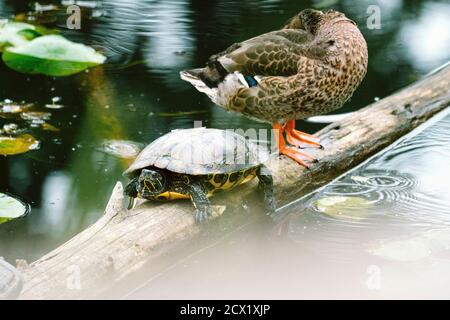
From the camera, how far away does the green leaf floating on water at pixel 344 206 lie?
3.84m

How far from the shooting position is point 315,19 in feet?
13.8

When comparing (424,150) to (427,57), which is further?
(427,57)

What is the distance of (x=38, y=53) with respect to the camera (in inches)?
221

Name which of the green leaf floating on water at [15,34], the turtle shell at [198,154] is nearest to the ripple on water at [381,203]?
the turtle shell at [198,154]

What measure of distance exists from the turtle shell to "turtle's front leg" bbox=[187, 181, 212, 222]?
0.24 feet

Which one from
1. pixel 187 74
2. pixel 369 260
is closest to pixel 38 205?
pixel 187 74

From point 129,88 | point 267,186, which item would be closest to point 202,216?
point 267,186

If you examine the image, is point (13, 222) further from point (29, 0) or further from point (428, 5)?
point (428, 5)

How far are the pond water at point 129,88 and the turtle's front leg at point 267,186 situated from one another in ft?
0.91

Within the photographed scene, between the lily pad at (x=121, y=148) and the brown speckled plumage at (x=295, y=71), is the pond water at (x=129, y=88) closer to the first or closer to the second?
the lily pad at (x=121, y=148)

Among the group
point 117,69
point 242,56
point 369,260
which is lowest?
point 369,260

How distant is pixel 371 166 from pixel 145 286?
5.75ft

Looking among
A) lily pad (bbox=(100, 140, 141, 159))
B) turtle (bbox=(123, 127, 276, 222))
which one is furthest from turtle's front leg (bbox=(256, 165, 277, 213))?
lily pad (bbox=(100, 140, 141, 159))

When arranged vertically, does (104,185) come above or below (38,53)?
below
